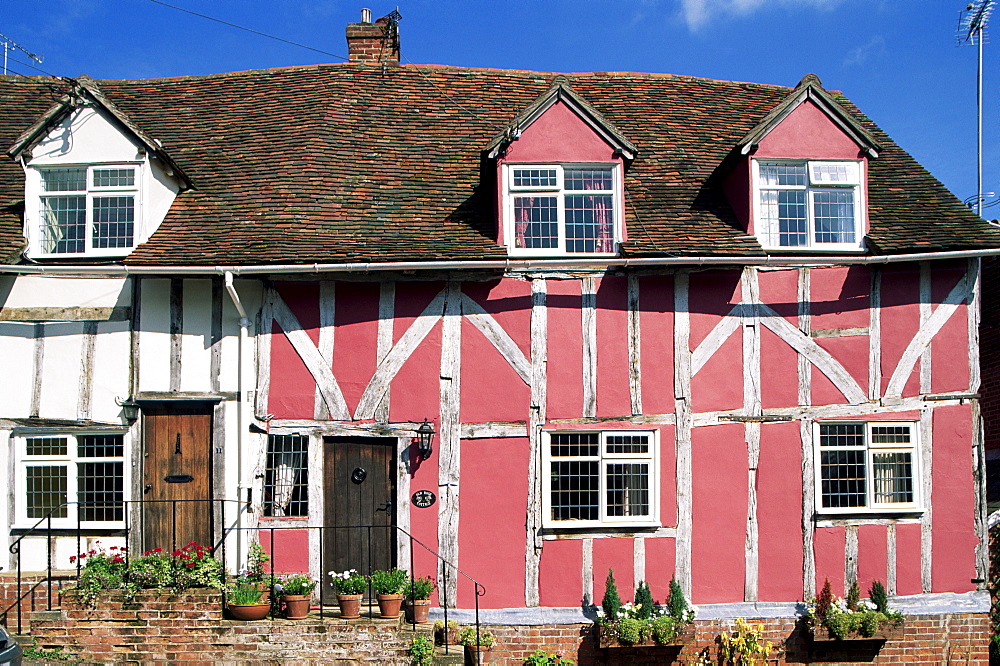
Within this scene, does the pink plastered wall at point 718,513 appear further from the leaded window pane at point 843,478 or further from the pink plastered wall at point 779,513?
the leaded window pane at point 843,478

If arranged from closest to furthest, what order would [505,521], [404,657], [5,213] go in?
[404,657] < [505,521] < [5,213]

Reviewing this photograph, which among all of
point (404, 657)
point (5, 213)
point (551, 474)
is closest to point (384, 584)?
point (404, 657)

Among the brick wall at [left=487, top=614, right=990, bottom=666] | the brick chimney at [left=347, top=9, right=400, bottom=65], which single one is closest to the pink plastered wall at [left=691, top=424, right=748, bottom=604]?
the brick wall at [left=487, top=614, right=990, bottom=666]

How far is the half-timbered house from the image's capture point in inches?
492

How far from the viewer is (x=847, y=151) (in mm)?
13531

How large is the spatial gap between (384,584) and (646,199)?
7.00m

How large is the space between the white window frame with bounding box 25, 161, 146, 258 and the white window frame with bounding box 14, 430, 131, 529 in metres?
2.70

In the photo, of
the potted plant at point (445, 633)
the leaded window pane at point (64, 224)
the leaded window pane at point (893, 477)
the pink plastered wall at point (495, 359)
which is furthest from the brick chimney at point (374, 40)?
the leaded window pane at point (893, 477)

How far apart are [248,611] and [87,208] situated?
6538mm

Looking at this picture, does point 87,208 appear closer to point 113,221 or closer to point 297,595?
point 113,221

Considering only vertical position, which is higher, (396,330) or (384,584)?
(396,330)

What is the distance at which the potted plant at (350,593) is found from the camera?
11055 millimetres

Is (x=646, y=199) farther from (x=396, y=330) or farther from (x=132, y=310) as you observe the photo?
(x=132, y=310)

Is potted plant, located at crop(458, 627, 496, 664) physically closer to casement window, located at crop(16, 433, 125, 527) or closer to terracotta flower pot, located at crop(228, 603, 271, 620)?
terracotta flower pot, located at crop(228, 603, 271, 620)
